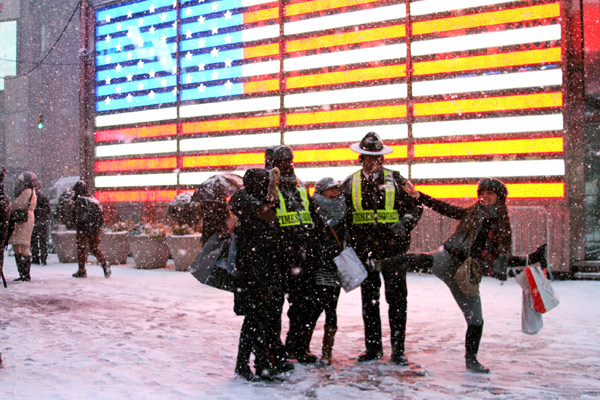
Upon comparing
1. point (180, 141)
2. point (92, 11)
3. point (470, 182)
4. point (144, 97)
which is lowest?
point (470, 182)

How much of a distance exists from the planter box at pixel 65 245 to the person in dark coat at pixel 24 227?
4232 millimetres

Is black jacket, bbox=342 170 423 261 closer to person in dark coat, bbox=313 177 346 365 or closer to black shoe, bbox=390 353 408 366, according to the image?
person in dark coat, bbox=313 177 346 365

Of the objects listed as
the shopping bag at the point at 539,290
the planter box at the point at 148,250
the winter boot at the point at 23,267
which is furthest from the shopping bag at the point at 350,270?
the planter box at the point at 148,250

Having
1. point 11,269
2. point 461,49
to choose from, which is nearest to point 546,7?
point 461,49

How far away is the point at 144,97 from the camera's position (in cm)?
1720

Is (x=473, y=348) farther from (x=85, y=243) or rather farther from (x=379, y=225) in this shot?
(x=85, y=243)

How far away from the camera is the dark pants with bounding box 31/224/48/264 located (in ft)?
47.5

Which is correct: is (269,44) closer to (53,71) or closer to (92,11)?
(92,11)

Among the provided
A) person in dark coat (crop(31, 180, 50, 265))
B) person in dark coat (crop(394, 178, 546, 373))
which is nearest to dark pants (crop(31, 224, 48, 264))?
person in dark coat (crop(31, 180, 50, 265))

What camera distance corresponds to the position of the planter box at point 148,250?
1377 centimetres

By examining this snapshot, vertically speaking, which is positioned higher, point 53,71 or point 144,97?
point 53,71

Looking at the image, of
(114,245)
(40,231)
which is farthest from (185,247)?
(40,231)

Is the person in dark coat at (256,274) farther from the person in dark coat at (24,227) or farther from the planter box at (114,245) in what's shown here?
the planter box at (114,245)

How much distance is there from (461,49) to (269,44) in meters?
4.81
